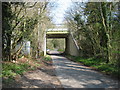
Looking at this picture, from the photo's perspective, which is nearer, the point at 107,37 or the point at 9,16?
the point at 9,16

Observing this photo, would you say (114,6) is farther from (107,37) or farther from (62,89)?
(62,89)

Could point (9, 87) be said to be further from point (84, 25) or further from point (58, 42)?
point (58, 42)

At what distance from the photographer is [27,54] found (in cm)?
1403

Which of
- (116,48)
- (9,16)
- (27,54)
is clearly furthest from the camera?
(27,54)

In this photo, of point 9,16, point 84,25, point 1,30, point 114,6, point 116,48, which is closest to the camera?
point 1,30

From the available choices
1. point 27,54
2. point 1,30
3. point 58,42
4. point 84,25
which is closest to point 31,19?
point 1,30

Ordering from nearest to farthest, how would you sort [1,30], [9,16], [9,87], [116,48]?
[9,87] < [1,30] < [9,16] < [116,48]

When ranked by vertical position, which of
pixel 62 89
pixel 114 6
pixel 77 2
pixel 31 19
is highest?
pixel 77 2

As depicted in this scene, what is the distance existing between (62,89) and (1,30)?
16.8 ft

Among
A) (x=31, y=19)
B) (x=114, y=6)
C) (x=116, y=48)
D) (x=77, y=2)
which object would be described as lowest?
(x=116, y=48)

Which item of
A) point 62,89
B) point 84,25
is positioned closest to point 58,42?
point 84,25

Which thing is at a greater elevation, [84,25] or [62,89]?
[84,25]

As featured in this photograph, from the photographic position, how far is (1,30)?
27.5 ft

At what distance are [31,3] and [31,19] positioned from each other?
3.58 feet
